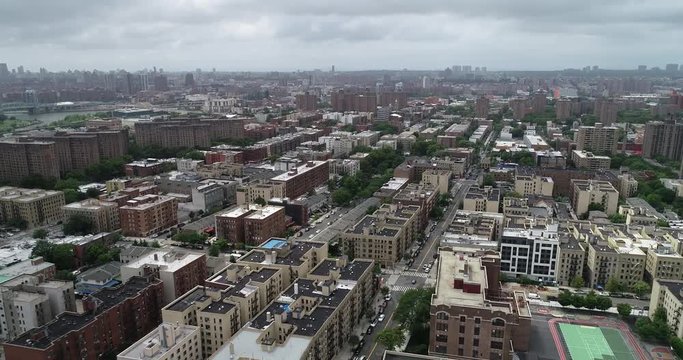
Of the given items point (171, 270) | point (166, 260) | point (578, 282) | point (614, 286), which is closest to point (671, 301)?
point (614, 286)

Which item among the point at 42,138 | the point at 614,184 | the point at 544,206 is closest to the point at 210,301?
the point at 544,206

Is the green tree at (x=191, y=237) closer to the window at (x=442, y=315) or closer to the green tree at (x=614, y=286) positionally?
the window at (x=442, y=315)

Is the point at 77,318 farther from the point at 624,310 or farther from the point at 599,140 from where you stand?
the point at 599,140

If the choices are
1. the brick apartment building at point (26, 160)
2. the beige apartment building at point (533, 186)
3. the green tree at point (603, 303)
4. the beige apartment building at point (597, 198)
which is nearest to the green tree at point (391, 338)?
the green tree at point (603, 303)

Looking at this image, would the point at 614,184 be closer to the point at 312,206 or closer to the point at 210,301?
the point at 312,206

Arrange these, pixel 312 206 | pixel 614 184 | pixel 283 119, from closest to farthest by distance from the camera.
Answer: pixel 312 206 < pixel 614 184 < pixel 283 119

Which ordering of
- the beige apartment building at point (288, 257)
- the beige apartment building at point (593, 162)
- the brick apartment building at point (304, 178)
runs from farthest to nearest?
the beige apartment building at point (593, 162)
the brick apartment building at point (304, 178)
the beige apartment building at point (288, 257)
